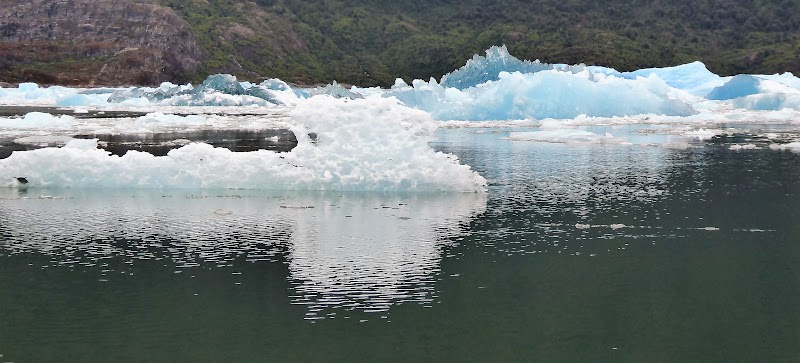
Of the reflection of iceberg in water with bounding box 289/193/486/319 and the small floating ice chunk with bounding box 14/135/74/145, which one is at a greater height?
the small floating ice chunk with bounding box 14/135/74/145

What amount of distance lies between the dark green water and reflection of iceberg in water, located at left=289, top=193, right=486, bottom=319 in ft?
0.13

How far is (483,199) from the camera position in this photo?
15.9 metres

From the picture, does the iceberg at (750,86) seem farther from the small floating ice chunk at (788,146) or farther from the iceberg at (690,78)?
the small floating ice chunk at (788,146)

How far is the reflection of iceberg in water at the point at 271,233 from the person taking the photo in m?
9.90

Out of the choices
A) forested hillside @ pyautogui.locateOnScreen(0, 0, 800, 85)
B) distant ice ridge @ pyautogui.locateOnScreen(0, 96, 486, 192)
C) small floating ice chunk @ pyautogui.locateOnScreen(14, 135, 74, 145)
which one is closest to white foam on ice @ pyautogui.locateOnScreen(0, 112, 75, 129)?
small floating ice chunk @ pyautogui.locateOnScreen(14, 135, 74, 145)

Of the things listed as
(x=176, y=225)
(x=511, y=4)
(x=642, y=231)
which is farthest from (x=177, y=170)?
(x=511, y=4)

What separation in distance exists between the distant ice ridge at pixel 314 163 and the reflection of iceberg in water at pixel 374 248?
59 centimetres

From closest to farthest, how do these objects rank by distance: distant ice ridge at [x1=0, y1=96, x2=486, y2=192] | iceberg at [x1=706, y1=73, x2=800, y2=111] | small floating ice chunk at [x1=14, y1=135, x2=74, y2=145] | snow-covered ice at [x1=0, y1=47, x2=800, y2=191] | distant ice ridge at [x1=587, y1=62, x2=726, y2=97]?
distant ice ridge at [x1=0, y1=96, x2=486, y2=192] < snow-covered ice at [x1=0, y1=47, x2=800, y2=191] < small floating ice chunk at [x1=14, y1=135, x2=74, y2=145] < iceberg at [x1=706, y1=73, x2=800, y2=111] < distant ice ridge at [x1=587, y1=62, x2=726, y2=97]

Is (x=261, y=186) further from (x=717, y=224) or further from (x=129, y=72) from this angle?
(x=129, y=72)

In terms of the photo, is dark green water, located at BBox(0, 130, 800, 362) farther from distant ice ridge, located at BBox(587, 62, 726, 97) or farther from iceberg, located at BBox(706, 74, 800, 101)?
distant ice ridge, located at BBox(587, 62, 726, 97)

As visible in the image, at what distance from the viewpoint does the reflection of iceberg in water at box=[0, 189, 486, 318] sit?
A: 9.90 meters

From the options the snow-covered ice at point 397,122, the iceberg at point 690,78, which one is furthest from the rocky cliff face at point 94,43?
the iceberg at point 690,78

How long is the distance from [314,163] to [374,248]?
16.9 feet

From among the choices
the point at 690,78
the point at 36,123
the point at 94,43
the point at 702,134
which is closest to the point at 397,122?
the point at 702,134
